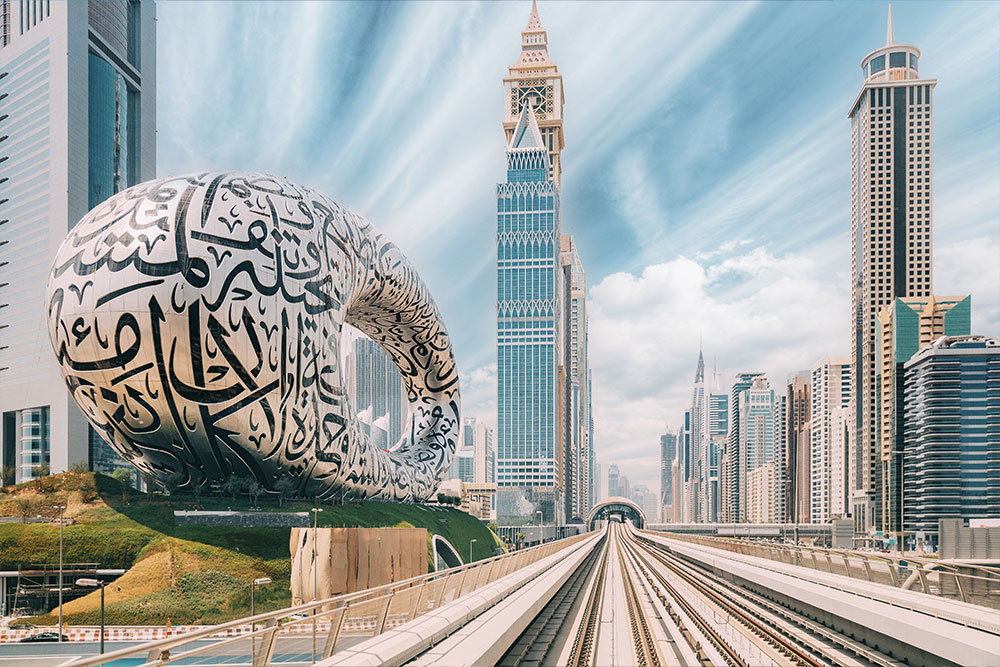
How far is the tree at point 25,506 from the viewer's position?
2535 cm

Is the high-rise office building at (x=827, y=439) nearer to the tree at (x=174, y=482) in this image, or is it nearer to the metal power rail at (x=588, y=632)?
the metal power rail at (x=588, y=632)

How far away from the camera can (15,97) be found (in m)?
84.8

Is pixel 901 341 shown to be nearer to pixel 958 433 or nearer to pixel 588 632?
pixel 958 433

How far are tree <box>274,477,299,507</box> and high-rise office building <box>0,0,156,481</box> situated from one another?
183ft

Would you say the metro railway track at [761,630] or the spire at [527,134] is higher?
the spire at [527,134]

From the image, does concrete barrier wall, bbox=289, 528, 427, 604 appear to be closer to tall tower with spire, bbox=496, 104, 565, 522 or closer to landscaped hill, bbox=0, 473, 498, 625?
landscaped hill, bbox=0, 473, 498, 625

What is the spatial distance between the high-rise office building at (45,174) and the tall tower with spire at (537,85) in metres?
83.2

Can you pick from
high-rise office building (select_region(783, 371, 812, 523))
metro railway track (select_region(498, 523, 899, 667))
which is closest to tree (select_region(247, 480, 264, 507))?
metro railway track (select_region(498, 523, 899, 667))

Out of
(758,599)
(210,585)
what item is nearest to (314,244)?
(210,585)

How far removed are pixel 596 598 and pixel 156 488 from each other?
1902cm

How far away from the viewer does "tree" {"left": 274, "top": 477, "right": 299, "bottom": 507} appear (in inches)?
1105

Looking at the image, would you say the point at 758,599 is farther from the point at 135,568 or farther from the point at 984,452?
the point at 984,452

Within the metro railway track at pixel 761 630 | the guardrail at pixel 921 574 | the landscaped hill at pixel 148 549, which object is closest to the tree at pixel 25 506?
the landscaped hill at pixel 148 549

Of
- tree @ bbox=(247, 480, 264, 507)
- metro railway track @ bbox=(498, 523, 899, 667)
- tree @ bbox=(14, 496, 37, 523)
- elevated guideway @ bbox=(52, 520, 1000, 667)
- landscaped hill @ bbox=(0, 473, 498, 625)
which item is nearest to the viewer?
elevated guideway @ bbox=(52, 520, 1000, 667)
